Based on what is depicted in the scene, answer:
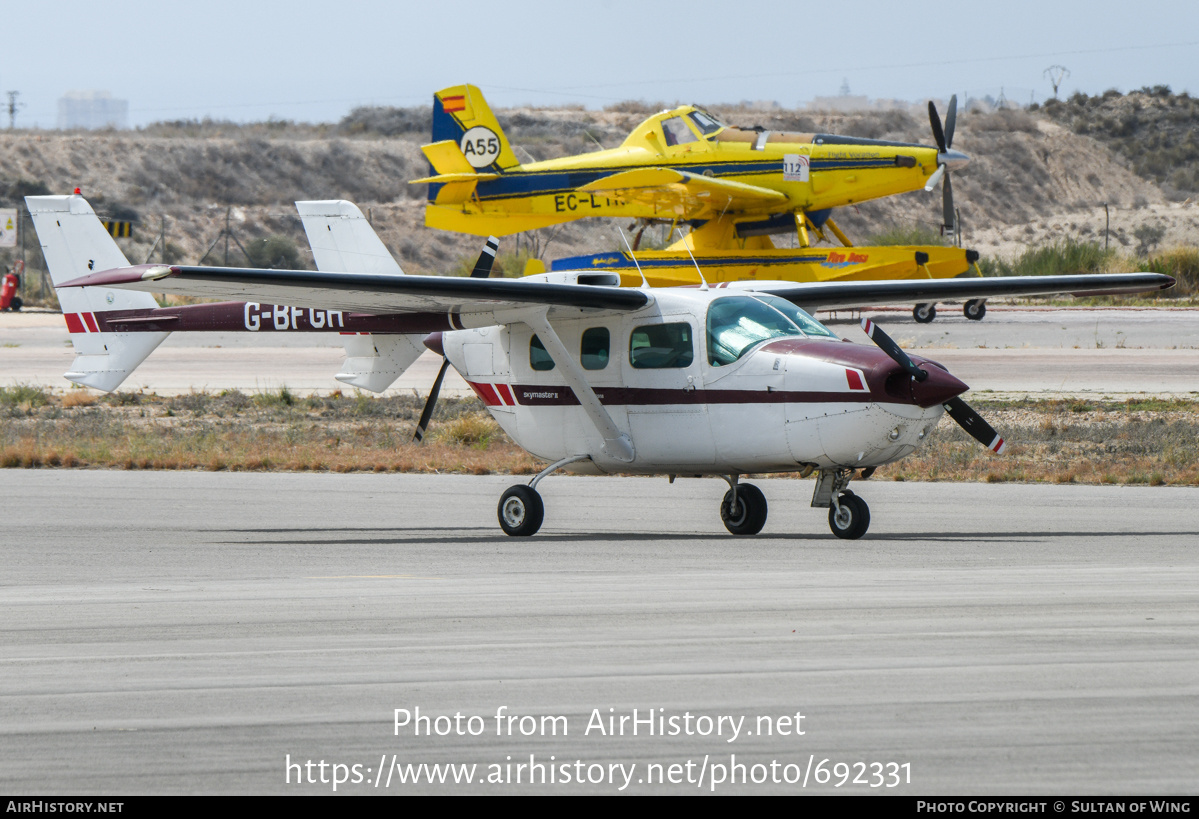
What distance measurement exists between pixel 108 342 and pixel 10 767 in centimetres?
1108

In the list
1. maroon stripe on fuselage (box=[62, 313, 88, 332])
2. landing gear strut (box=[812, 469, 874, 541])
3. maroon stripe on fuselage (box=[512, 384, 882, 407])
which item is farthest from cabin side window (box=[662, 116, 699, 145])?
landing gear strut (box=[812, 469, 874, 541])

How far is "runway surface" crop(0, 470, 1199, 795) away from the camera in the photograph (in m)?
4.77

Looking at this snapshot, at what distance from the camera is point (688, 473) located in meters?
12.4

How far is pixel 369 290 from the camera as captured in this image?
11.6 m

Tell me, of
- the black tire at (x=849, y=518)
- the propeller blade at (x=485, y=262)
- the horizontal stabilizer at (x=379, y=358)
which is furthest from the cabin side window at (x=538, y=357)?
the black tire at (x=849, y=518)

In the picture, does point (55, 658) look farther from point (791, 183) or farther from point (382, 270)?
point (791, 183)

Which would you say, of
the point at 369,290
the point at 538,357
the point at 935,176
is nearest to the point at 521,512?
the point at 538,357

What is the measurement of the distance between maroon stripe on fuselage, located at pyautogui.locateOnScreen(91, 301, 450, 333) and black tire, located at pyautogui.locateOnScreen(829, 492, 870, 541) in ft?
14.2

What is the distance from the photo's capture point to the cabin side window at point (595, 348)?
12742mm

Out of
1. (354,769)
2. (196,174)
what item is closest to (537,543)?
(354,769)

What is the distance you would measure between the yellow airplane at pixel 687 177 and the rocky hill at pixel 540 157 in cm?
3334

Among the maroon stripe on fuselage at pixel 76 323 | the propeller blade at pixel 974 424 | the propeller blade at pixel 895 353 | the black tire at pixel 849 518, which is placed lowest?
the black tire at pixel 849 518

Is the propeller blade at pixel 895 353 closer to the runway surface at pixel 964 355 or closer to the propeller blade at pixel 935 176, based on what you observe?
the runway surface at pixel 964 355

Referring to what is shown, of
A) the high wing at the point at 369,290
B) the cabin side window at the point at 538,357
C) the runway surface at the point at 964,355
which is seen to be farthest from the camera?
the runway surface at the point at 964,355
